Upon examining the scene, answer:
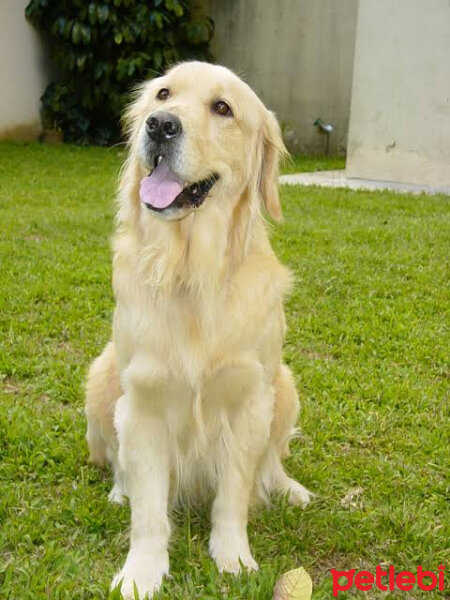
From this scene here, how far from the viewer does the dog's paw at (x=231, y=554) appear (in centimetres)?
216

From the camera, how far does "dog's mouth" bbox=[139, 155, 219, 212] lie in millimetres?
2082

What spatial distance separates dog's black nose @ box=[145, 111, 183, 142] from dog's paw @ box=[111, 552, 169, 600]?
1201mm

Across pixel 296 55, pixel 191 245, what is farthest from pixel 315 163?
pixel 191 245

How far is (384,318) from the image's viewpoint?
424cm

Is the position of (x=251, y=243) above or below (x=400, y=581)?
above

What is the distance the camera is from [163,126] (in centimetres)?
205

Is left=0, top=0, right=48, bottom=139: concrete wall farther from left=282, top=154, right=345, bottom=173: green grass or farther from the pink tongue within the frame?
the pink tongue

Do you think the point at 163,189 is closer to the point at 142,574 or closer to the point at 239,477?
the point at 239,477

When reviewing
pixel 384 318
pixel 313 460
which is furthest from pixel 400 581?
pixel 384 318

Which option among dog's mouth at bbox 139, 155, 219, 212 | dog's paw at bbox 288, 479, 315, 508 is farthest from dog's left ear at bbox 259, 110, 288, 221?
dog's paw at bbox 288, 479, 315, 508

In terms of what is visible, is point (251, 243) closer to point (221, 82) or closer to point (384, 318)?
point (221, 82)

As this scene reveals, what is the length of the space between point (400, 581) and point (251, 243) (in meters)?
1.10

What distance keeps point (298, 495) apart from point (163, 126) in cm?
133

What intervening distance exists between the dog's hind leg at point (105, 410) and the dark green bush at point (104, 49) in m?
8.60
